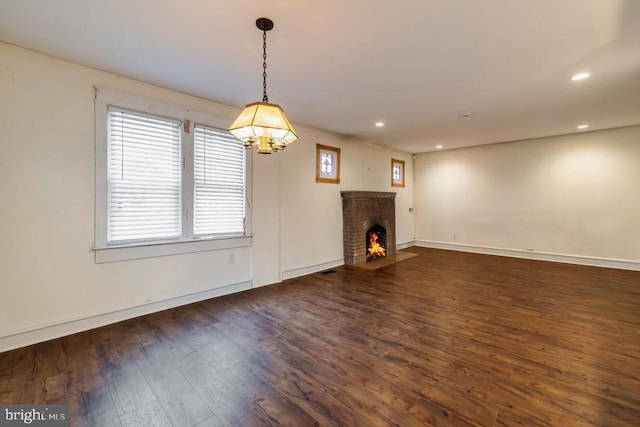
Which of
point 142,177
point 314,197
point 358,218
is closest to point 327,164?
point 314,197

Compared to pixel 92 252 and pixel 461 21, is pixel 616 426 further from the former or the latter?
pixel 92 252

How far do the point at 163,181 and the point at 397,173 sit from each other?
600 centimetres

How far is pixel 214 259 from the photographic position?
3816 millimetres

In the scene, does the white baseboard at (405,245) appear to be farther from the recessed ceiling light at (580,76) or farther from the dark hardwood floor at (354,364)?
the recessed ceiling light at (580,76)

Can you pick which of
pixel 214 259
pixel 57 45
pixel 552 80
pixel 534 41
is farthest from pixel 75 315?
pixel 552 80

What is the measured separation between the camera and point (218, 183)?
3834 mm

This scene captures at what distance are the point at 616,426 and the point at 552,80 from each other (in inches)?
133

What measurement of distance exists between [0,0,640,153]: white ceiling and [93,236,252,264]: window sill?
6.41ft

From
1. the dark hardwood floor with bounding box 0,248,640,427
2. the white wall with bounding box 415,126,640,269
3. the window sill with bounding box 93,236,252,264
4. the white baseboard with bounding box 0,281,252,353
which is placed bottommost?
the dark hardwood floor with bounding box 0,248,640,427

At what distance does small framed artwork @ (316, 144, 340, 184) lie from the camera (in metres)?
A: 5.30

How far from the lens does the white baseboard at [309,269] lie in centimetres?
478

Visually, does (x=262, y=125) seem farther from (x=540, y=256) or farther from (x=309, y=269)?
(x=540, y=256)

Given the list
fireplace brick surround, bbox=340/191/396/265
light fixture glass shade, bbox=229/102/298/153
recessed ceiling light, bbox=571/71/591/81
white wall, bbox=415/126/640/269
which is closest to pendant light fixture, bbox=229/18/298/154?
light fixture glass shade, bbox=229/102/298/153

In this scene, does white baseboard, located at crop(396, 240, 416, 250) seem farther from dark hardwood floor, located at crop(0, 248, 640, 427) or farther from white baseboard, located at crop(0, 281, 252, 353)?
white baseboard, located at crop(0, 281, 252, 353)
